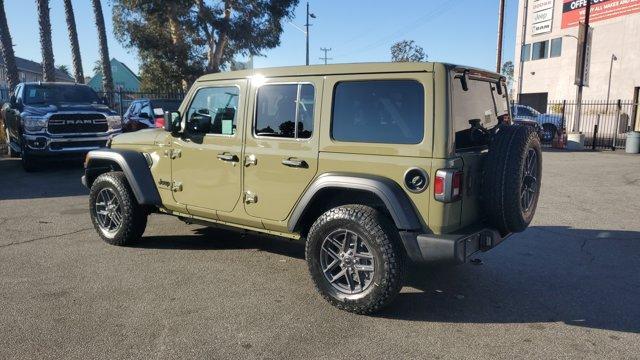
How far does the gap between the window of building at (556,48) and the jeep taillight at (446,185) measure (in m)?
37.3

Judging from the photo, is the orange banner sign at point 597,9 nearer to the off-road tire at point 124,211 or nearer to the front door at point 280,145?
the front door at point 280,145

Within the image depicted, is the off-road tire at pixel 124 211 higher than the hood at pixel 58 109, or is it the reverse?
the hood at pixel 58 109

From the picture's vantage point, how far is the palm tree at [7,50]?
17062 millimetres

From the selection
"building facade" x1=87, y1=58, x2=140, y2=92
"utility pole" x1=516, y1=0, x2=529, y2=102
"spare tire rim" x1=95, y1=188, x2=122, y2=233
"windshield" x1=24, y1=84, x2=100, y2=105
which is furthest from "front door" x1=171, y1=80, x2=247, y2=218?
"building facade" x1=87, y1=58, x2=140, y2=92

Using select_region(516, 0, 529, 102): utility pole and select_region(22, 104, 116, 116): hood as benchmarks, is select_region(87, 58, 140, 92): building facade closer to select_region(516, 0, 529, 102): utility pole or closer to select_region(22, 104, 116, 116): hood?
select_region(516, 0, 529, 102): utility pole

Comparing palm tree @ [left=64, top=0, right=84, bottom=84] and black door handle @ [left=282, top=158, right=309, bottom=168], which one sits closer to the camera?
black door handle @ [left=282, top=158, right=309, bottom=168]

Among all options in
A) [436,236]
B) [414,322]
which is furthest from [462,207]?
[414,322]

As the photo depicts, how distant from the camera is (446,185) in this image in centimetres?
338

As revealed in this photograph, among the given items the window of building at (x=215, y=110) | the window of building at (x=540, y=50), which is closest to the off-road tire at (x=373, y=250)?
the window of building at (x=215, y=110)

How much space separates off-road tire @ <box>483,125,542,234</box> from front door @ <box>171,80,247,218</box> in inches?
84.9

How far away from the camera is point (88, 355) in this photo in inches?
124

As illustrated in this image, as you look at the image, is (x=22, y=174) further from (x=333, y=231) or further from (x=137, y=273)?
(x=333, y=231)

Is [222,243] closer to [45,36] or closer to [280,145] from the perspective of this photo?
[280,145]

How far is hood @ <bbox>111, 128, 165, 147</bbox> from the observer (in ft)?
17.3
